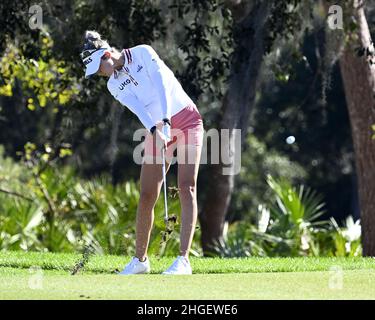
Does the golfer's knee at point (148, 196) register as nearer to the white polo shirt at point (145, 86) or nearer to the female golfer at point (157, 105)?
the female golfer at point (157, 105)

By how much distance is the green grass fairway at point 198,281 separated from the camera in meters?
7.09

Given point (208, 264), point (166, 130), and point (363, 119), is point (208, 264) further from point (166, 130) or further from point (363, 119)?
point (363, 119)

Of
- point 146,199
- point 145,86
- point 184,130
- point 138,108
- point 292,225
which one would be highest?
point 145,86

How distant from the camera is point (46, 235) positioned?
15.4 metres

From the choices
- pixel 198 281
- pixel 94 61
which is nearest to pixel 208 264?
pixel 198 281

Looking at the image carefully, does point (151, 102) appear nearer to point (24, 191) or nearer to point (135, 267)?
point (135, 267)

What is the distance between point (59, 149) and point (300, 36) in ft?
16.2

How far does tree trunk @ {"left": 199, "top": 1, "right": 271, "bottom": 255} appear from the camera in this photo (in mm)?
13758

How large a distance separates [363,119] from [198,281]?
22.2 feet

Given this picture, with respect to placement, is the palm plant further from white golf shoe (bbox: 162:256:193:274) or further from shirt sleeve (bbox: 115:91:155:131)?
shirt sleeve (bbox: 115:91:155:131)

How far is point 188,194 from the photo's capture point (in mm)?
8328

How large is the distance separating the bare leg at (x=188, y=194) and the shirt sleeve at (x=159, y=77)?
38cm

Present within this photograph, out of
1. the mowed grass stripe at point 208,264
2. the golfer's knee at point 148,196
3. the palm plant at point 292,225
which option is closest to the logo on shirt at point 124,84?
the golfer's knee at point 148,196

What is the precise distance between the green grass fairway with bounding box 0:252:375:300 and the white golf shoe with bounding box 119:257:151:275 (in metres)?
0.10
